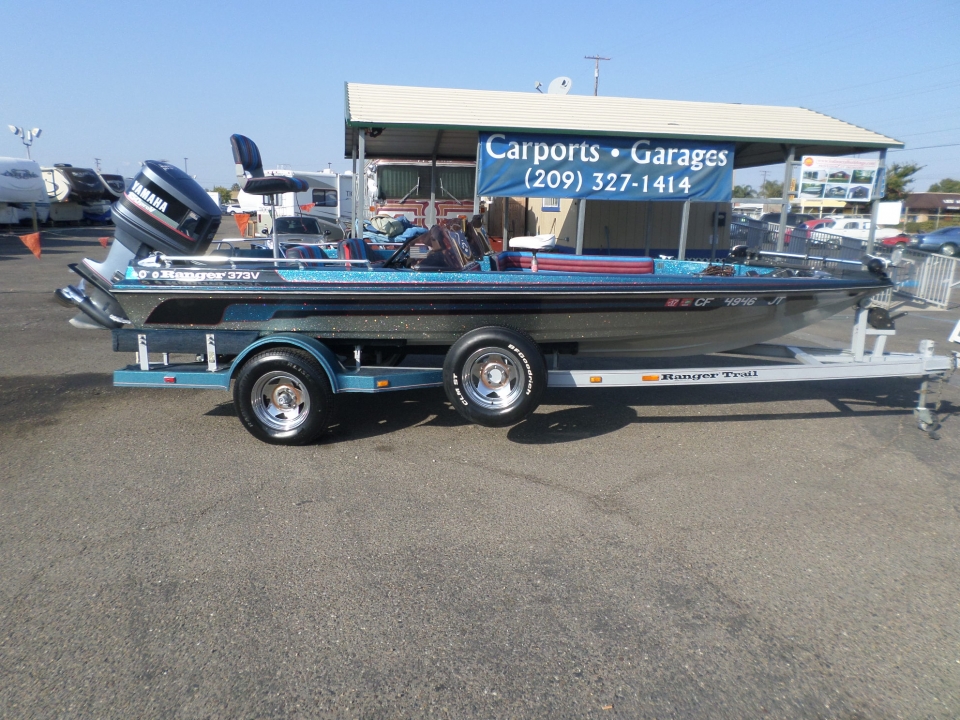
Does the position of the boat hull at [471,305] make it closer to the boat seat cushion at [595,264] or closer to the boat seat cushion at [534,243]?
the boat seat cushion at [534,243]

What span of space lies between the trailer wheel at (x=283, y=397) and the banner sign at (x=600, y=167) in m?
4.29

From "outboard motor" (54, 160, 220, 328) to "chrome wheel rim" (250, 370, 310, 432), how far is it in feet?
5.16

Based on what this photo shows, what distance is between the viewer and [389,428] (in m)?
5.75

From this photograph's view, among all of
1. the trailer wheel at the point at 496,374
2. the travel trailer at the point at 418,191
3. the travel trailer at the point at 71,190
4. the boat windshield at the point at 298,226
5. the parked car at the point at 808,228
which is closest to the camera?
the trailer wheel at the point at 496,374

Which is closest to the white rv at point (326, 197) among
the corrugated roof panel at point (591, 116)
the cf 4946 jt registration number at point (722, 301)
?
the corrugated roof panel at point (591, 116)

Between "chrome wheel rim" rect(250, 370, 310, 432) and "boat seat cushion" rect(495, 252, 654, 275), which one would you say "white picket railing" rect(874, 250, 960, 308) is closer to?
"boat seat cushion" rect(495, 252, 654, 275)

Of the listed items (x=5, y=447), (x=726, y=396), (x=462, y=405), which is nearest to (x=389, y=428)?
(x=462, y=405)

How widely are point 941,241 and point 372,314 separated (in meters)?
30.7

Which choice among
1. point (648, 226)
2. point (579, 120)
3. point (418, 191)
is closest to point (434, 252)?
point (579, 120)

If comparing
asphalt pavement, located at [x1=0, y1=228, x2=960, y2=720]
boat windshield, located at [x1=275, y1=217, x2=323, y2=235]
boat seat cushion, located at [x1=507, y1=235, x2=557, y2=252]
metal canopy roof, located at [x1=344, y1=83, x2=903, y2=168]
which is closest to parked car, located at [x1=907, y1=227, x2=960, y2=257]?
metal canopy roof, located at [x1=344, y1=83, x2=903, y2=168]

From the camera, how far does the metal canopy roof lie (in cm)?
839

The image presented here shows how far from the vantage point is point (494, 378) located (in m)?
5.22

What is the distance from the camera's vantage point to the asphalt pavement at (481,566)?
2.73m

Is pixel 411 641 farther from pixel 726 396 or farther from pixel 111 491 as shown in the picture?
pixel 726 396
